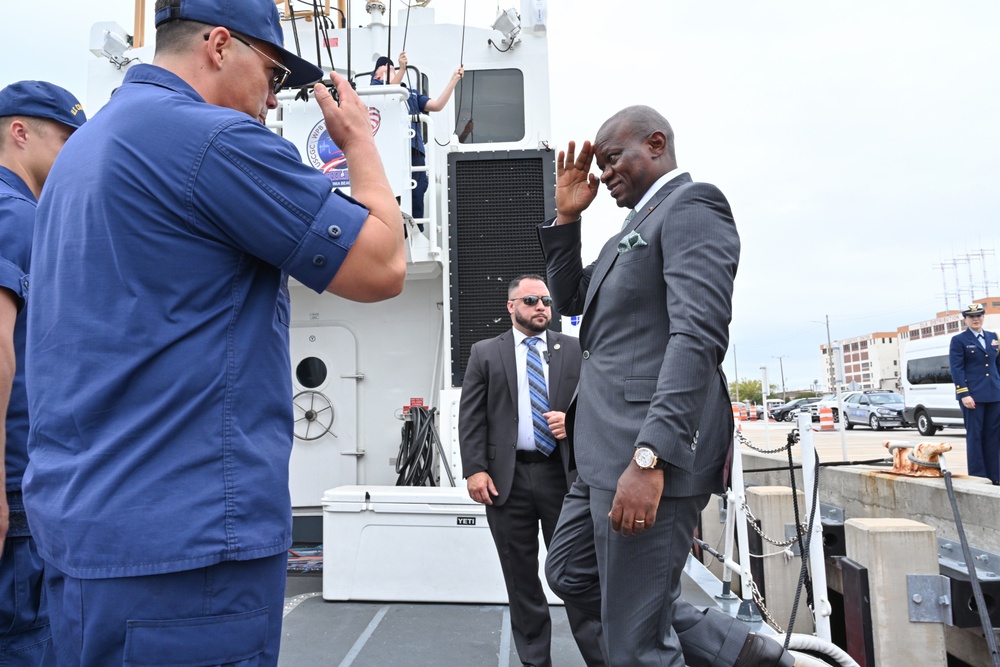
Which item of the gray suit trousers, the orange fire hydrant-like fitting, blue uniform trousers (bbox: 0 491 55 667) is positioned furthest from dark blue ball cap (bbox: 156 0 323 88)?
the orange fire hydrant-like fitting

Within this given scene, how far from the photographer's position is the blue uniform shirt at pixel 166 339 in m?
1.19

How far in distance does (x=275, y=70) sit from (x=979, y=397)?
9.20m

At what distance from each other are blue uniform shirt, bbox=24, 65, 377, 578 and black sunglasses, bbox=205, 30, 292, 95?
7.9 inches

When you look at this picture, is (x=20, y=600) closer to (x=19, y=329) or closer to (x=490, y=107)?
(x=19, y=329)

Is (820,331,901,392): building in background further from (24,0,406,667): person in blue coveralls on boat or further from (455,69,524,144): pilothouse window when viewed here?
(24,0,406,667): person in blue coveralls on boat

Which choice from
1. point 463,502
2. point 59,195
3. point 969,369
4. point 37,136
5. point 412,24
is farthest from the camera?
point 969,369

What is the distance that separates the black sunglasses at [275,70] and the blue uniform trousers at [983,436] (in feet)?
28.9

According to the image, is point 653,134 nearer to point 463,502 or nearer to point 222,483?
point 222,483

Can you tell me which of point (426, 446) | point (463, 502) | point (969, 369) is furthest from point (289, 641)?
point (969, 369)

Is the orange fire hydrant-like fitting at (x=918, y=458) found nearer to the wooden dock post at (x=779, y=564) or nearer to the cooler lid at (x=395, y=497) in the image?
the wooden dock post at (x=779, y=564)

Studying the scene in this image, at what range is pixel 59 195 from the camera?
1.34 meters

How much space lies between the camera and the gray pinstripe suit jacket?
6.68 ft

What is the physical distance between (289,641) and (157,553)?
328cm

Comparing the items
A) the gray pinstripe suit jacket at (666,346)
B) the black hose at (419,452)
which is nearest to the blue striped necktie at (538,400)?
the gray pinstripe suit jacket at (666,346)
